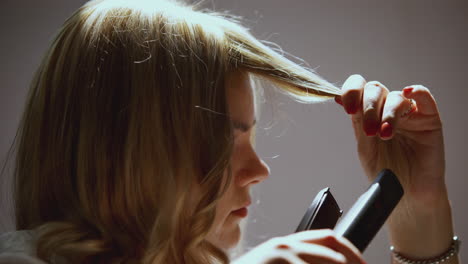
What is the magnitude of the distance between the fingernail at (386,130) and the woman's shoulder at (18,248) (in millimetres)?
318

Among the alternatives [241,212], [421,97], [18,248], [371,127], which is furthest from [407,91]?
[18,248]

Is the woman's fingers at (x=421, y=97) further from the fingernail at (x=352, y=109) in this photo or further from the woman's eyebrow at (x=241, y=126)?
the woman's eyebrow at (x=241, y=126)

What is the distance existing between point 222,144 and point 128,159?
9 cm

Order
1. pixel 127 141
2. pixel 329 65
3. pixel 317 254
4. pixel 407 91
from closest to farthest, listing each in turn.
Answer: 1. pixel 317 254
2. pixel 127 141
3. pixel 407 91
4. pixel 329 65

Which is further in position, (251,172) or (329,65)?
(329,65)

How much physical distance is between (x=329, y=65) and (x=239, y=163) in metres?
0.59

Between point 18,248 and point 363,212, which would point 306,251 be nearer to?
point 363,212

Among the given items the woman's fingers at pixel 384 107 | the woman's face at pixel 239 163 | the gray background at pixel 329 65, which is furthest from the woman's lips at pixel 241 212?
the gray background at pixel 329 65

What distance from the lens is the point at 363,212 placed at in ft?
1.47

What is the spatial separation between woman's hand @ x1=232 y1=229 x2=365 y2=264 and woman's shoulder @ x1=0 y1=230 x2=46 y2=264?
0.57 feet

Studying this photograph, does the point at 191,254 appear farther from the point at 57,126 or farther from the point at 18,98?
the point at 18,98

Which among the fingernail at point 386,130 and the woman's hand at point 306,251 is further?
the fingernail at point 386,130

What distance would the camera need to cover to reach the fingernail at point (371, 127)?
502 mm

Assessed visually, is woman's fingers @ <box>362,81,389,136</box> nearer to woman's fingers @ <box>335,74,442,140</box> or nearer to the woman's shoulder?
woman's fingers @ <box>335,74,442,140</box>
